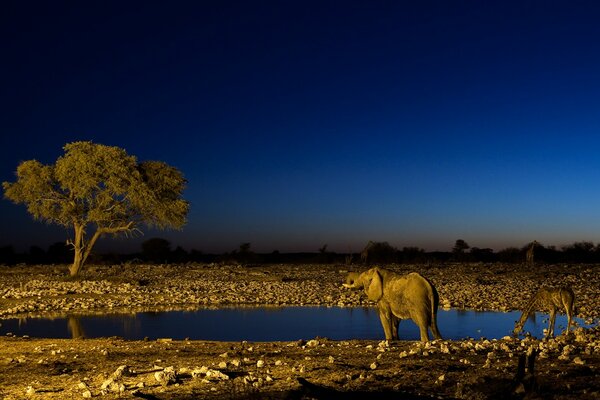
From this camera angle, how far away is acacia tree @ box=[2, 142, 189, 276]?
36844 mm

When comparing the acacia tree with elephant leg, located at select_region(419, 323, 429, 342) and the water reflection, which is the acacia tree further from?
elephant leg, located at select_region(419, 323, 429, 342)

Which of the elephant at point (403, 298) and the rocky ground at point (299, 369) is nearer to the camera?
the rocky ground at point (299, 369)

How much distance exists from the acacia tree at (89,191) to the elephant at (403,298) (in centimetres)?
2491

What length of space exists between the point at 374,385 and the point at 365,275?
7.48 meters

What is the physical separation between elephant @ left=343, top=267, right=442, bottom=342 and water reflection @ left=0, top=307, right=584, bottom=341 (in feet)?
5.84

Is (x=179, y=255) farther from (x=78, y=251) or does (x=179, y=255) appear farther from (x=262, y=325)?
(x=262, y=325)

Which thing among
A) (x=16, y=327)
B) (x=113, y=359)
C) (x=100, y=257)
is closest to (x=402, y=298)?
(x=113, y=359)

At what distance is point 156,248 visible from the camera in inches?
3110

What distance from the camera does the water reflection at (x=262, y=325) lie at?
17219mm

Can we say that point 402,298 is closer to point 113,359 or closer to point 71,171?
point 113,359

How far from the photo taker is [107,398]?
819 cm

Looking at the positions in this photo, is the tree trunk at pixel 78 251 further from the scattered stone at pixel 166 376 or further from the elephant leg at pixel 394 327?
the scattered stone at pixel 166 376

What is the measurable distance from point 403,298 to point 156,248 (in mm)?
67931

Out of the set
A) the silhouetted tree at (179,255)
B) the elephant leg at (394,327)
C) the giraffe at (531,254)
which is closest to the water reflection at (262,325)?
the elephant leg at (394,327)
